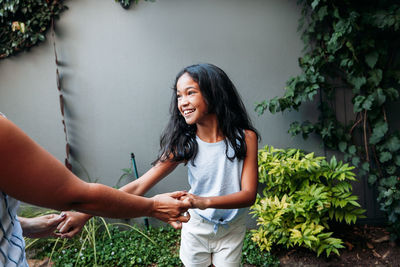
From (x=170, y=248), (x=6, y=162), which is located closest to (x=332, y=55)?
(x=170, y=248)

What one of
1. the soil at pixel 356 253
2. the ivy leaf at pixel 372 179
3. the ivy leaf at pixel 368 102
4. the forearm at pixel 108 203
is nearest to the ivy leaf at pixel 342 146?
the ivy leaf at pixel 372 179

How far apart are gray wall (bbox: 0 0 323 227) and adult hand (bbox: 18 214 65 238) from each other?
2140 millimetres

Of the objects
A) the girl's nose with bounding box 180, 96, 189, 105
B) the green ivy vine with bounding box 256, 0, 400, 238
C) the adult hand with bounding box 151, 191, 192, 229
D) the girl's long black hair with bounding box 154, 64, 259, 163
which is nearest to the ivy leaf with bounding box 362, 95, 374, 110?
the green ivy vine with bounding box 256, 0, 400, 238

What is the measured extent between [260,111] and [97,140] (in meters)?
1.99

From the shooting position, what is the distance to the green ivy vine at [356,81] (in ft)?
9.23

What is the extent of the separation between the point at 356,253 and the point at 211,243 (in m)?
2.16

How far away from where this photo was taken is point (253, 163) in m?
1.71

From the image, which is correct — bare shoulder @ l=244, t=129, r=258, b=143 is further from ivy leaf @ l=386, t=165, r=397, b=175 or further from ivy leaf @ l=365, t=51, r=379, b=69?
ivy leaf @ l=386, t=165, r=397, b=175

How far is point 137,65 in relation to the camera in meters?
3.37

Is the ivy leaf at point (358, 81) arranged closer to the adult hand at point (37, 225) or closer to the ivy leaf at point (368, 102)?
the ivy leaf at point (368, 102)

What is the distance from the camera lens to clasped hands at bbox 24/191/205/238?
1357 mm

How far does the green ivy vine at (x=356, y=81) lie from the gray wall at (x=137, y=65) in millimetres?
223

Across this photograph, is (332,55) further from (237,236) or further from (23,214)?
(23,214)

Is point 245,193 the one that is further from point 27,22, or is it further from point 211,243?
point 27,22
